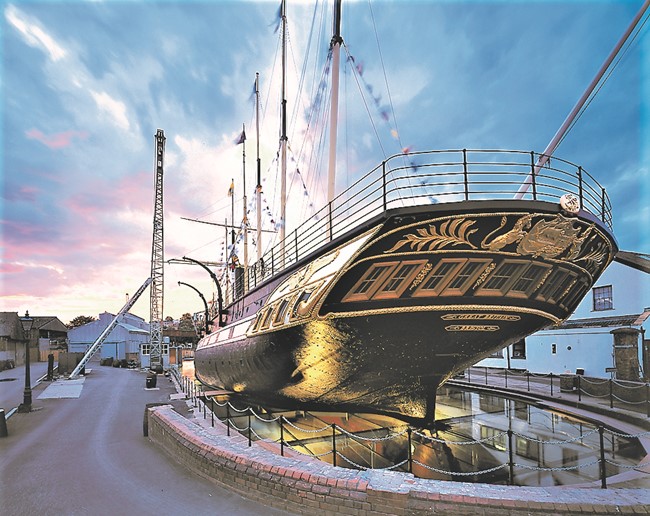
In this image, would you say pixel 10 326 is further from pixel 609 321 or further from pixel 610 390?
pixel 609 321

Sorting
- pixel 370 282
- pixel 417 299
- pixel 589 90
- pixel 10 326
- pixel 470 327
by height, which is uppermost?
pixel 589 90

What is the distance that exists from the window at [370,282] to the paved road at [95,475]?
343 cm

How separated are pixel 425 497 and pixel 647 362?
15594 mm

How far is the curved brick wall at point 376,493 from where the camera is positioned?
4129 millimetres

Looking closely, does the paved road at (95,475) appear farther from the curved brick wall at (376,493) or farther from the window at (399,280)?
the window at (399,280)

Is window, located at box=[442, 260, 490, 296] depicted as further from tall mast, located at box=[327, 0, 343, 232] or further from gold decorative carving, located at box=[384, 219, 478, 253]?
tall mast, located at box=[327, 0, 343, 232]

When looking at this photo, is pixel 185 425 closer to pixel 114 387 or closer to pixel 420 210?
pixel 420 210

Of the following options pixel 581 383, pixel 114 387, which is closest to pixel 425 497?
pixel 581 383

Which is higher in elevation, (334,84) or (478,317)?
(334,84)

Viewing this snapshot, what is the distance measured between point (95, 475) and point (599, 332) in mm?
18881

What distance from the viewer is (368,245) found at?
6422 mm

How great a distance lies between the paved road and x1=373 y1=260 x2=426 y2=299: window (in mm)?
3665

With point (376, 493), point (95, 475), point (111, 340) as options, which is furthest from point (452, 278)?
point (111, 340)

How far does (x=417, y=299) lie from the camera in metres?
7.11
